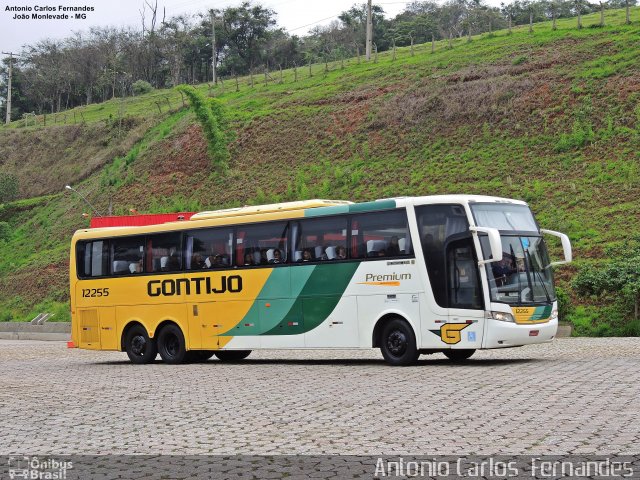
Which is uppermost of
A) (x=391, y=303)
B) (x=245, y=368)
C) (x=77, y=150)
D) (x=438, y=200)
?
(x=77, y=150)

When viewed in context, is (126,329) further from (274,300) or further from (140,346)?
(274,300)

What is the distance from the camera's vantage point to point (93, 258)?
25500mm

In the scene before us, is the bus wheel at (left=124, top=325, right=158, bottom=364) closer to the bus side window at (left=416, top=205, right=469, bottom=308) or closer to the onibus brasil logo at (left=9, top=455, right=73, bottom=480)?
the bus side window at (left=416, top=205, right=469, bottom=308)

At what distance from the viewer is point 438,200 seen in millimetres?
19156

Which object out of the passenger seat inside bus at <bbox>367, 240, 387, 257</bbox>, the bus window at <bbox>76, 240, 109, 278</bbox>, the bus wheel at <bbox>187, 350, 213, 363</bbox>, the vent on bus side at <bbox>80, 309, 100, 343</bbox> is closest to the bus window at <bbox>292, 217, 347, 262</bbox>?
the passenger seat inside bus at <bbox>367, 240, 387, 257</bbox>

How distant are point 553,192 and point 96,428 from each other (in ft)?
118

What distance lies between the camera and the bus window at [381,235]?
63.9 ft

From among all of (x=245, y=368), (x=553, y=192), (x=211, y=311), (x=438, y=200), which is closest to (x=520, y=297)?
(x=438, y=200)

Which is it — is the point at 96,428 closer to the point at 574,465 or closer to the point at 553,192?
the point at 574,465

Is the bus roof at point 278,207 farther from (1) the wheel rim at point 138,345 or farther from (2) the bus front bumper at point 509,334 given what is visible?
(2) the bus front bumper at point 509,334

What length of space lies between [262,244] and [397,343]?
4.27 metres

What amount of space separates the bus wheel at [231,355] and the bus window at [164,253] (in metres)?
2.71

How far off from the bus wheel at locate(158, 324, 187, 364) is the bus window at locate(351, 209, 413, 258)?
5875 mm

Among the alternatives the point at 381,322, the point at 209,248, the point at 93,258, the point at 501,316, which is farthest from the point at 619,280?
the point at 93,258
